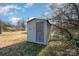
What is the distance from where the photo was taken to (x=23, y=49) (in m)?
2.99

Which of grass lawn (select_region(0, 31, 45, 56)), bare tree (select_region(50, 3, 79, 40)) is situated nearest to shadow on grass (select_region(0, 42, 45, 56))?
grass lawn (select_region(0, 31, 45, 56))

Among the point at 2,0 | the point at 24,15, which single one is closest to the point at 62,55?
the point at 24,15

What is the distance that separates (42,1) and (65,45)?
62 centimetres

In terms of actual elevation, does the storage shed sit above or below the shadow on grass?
above

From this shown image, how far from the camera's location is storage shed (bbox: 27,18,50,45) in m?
2.98

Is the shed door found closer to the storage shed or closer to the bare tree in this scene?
the storage shed

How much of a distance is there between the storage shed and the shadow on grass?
0.22 ft

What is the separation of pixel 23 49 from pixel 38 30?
0.31 meters

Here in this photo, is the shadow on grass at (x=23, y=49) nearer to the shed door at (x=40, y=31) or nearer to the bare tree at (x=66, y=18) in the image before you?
the shed door at (x=40, y=31)

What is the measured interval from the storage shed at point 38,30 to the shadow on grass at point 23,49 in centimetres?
7

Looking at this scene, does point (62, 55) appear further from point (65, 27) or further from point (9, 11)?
point (9, 11)

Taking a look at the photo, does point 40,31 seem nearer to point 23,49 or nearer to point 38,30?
point 38,30

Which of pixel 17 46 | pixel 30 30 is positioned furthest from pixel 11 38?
pixel 30 30

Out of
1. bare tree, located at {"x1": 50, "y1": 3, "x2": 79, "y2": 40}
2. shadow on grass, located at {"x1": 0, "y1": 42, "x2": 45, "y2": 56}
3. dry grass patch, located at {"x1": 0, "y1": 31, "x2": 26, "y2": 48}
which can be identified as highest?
bare tree, located at {"x1": 50, "y1": 3, "x2": 79, "y2": 40}
